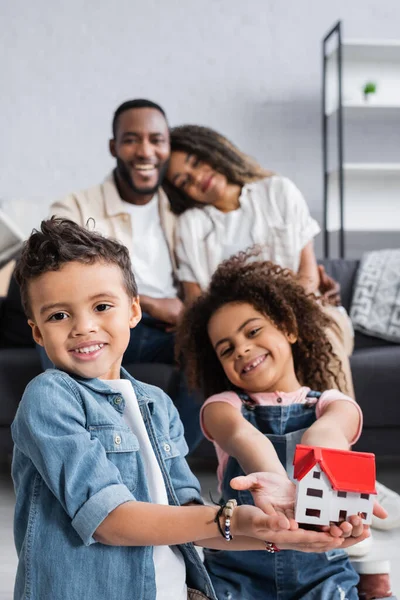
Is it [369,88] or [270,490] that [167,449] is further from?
[369,88]

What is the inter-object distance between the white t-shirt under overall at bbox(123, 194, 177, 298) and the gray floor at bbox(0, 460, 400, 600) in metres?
0.58

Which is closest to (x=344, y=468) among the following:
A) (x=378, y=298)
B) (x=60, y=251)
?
(x=60, y=251)

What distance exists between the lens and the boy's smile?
2.88 feet

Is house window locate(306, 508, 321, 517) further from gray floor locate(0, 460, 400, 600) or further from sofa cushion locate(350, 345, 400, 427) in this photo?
sofa cushion locate(350, 345, 400, 427)

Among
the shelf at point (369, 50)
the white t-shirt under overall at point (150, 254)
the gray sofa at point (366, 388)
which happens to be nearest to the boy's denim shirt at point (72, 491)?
the gray sofa at point (366, 388)

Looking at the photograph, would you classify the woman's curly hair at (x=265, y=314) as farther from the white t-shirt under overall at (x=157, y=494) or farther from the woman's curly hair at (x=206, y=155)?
the woman's curly hair at (x=206, y=155)

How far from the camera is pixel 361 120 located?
4.02 m

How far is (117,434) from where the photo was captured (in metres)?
0.87

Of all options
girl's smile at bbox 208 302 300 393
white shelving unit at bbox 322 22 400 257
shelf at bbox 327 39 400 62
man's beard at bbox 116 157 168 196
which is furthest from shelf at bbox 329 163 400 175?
girl's smile at bbox 208 302 300 393

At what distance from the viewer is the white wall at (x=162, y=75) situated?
3.85 m

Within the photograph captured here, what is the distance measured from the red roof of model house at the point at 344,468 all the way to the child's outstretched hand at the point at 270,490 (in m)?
0.05

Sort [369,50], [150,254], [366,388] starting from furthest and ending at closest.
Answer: [369,50] < [150,254] < [366,388]

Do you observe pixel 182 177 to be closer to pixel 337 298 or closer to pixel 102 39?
pixel 337 298

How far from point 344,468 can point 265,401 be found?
1.68 ft
